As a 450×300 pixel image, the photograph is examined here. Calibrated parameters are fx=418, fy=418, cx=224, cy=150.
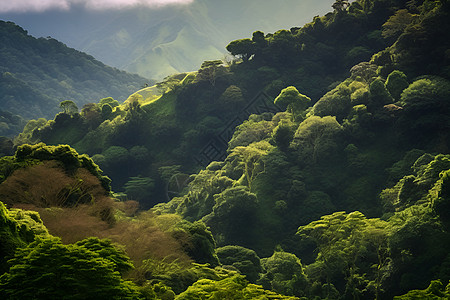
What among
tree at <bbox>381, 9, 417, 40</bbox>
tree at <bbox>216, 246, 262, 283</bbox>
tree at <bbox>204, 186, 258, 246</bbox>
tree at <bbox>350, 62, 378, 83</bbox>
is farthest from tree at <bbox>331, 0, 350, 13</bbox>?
tree at <bbox>216, 246, 262, 283</bbox>

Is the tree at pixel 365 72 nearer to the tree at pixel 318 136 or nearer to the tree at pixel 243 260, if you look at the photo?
the tree at pixel 318 136

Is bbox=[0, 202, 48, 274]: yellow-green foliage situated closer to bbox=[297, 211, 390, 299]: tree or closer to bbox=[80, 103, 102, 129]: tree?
bbox=[297, 211, 390, 299]: tree

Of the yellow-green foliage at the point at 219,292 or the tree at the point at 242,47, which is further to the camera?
the tree at the point at 242,47

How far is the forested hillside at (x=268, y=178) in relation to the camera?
24.6 m

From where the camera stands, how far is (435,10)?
58.4 metres

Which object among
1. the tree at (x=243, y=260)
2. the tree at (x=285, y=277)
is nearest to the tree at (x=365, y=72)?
the tree at (x=285, y=277)

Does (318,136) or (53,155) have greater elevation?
(53,155)

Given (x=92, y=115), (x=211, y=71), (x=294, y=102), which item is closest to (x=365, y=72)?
(x=294, y=102)

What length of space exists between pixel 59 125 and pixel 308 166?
59343mm

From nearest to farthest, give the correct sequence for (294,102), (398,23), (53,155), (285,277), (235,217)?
(53,155) → (285,277) → (235,217) → (294,102) → (398,23)

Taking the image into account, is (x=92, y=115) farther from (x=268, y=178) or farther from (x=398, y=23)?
(x=398, y=23)

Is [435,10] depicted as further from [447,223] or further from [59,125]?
[59,125]

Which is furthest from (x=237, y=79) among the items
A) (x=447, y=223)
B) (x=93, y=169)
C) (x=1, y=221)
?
(x=1, y=221)

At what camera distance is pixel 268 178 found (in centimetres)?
5497
